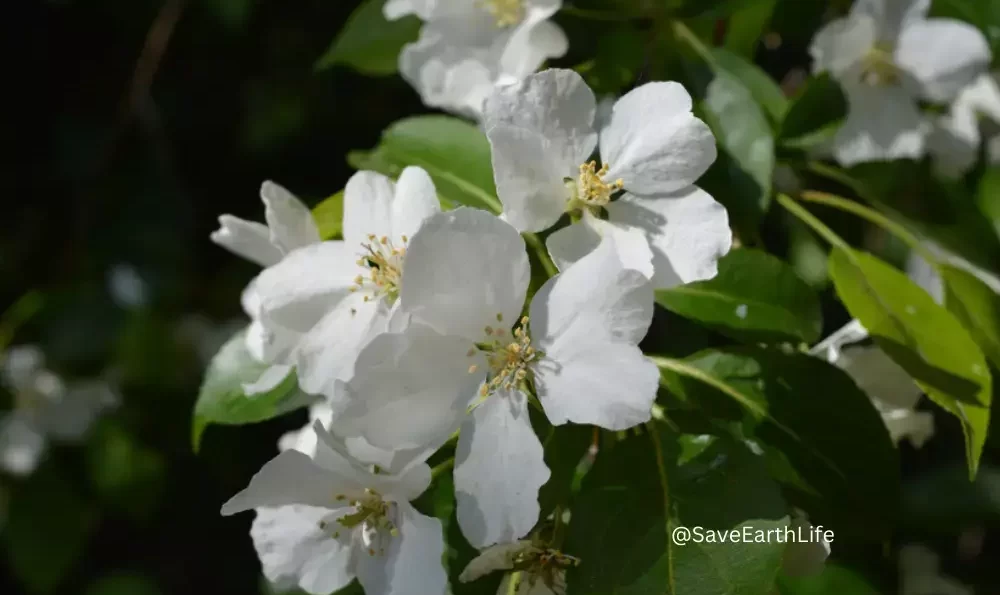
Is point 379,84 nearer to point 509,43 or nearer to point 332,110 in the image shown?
point 332,110

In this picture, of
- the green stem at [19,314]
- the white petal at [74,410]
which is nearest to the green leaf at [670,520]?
the white petal at [74,410]

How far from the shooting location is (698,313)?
0.64 metres

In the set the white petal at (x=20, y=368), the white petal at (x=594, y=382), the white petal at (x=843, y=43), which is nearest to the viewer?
the white petal at (x=594, y=382)

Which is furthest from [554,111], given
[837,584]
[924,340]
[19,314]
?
[19,314]

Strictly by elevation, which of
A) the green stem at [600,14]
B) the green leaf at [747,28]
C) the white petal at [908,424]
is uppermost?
the green stem at [600,14]

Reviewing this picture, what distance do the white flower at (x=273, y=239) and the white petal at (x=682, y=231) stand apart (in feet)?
0.83

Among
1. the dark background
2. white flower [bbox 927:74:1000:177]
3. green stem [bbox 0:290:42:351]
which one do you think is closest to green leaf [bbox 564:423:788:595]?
Result: white flower [bbox 927:74:1000:177]

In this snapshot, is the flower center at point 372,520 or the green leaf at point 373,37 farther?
the green leaf at point 373,37

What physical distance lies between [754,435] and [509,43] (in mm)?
404

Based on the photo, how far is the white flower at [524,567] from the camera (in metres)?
0.56

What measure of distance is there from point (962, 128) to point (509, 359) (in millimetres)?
766

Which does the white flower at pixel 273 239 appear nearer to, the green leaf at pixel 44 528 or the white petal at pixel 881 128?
the white petal at pixel 881 128

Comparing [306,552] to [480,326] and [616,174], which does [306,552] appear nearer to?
[480,326]

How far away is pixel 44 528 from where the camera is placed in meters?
1.59
